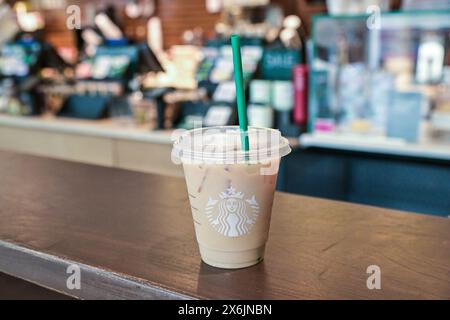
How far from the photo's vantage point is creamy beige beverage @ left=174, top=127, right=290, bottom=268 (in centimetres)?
78

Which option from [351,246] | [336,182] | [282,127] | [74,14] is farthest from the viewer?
[282,127]

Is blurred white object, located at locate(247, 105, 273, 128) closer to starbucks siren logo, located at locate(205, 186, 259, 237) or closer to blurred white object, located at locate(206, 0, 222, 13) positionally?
starbucks siren logo, located at locate(205, 186, 259, 237)

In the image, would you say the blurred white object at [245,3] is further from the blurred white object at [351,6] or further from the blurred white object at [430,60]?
the blurred white object at [430,60]

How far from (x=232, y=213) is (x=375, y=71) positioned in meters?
2.21

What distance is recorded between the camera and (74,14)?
7.63 ft

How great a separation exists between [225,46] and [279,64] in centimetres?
50

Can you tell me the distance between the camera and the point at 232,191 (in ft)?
2.56

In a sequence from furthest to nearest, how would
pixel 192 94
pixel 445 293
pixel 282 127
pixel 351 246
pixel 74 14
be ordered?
pixel 192 94
pixel 282 127
pixel 74 14
pixel 351 246
pixel 445 293

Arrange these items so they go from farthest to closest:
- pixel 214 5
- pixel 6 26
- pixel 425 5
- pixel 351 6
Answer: pixel 214 5
pixel 6 26
pixel 351 6
pixel 425 5

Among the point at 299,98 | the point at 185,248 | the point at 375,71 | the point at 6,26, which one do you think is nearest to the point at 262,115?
the point at 299,98

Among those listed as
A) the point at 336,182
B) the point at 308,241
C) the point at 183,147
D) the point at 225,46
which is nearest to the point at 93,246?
the point at 183,147

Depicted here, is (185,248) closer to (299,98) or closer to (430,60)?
(299,98)

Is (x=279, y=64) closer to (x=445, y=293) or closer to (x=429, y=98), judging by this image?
(x=429, y=98)

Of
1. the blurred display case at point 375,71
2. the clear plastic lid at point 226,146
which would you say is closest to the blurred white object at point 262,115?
the blurred display case at point 375,71
